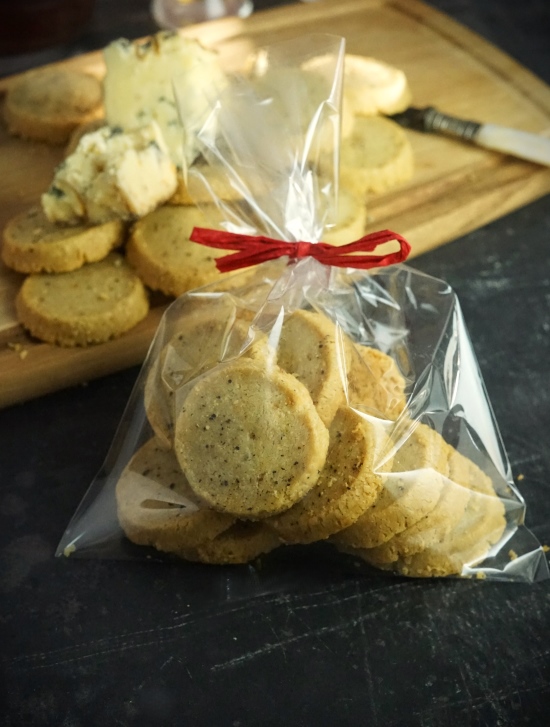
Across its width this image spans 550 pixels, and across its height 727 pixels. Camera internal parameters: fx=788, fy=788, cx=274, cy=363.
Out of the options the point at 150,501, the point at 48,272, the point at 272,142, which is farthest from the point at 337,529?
the point at 48,272

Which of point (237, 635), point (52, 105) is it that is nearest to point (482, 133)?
point (52, 105)

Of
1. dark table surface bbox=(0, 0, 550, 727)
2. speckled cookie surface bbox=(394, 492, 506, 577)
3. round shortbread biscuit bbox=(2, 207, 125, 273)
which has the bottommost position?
dark table surface bbox=(0, 0, 550, 727)

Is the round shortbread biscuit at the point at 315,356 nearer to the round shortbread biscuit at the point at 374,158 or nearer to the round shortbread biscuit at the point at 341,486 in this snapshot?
the round shortbread biscuit at the point at 341,486

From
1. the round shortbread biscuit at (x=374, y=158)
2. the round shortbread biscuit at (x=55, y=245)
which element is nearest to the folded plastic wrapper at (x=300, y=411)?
the round shortbread biscuit at (x=55, y=245)

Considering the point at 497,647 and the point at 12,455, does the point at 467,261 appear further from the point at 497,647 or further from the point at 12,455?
the point at 12,455

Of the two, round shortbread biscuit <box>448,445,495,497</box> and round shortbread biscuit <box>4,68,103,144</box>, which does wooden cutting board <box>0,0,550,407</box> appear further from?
round shortbread biscuit <box>448,445,495,497</box>

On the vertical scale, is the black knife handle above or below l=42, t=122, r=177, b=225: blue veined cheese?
below

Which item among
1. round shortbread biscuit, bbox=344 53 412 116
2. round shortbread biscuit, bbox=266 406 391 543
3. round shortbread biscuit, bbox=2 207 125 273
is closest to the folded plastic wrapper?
round shortbread biscuit, bbox=266 406 391 543
